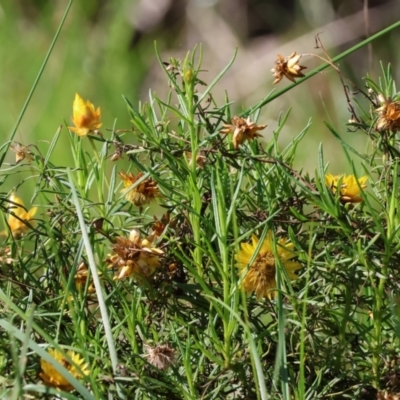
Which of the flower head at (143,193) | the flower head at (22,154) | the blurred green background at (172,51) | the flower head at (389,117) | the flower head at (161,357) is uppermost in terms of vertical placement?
the blurred green background at (172,51)

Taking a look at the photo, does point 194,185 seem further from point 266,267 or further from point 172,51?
point 172,51

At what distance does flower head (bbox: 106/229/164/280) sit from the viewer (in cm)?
58

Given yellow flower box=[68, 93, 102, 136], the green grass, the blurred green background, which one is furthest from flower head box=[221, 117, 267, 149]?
the blurred green background

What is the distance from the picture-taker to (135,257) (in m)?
0.58

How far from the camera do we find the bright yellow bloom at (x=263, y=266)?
23.1 inches

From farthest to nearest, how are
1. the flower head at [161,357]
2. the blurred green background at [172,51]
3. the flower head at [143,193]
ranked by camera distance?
the blurred green background at [172,51], the flower head at [143,193], the flower head at [161,357]

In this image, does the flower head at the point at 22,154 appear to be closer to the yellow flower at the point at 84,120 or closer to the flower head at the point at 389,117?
the yellow flower at the point at 84,120

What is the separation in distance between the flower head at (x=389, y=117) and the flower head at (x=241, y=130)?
3.8 inches

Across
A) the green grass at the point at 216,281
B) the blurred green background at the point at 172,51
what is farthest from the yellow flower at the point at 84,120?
the blurred green background at the point at 172,51

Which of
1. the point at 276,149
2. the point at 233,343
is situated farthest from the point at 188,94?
the point at 233,343

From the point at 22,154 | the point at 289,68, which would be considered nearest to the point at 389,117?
the point at 289,68

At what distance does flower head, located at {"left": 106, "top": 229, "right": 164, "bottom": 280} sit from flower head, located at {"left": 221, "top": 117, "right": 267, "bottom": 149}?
0.37ft

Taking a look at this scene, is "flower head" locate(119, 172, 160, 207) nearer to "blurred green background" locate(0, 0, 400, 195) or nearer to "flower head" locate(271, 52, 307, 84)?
"flower head" locate(271, 52, 307, 84)

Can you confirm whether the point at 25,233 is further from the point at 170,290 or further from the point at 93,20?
the point at 93,20
